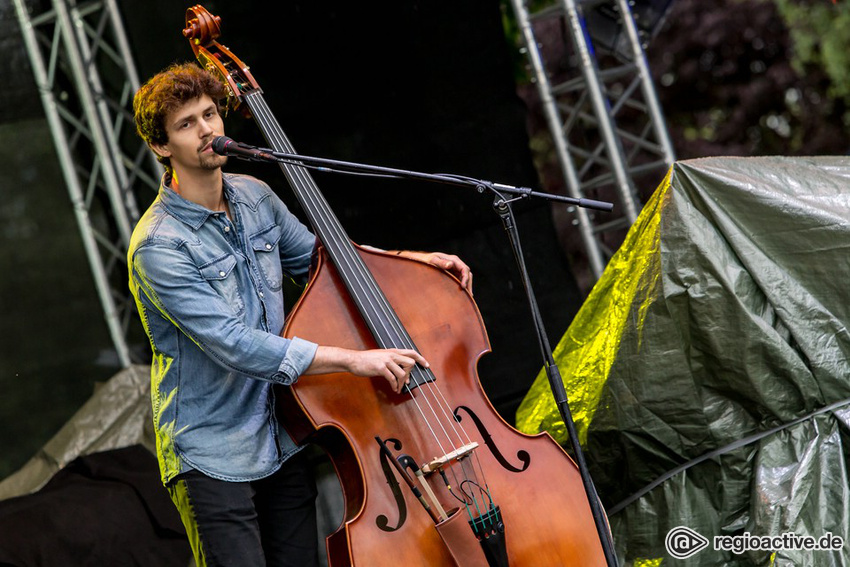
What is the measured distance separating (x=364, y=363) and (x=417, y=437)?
229mm

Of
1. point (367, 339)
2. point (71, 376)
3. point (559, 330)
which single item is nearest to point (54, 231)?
point (71, 376)

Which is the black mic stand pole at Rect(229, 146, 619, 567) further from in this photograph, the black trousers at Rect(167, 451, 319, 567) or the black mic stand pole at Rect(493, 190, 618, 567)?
the black trousers at Rect(167, 451, 319, 567)

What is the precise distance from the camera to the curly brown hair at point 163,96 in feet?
6.86

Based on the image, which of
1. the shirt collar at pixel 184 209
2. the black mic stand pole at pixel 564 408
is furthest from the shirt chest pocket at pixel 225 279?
the black mic stand pole at pixel 564 408

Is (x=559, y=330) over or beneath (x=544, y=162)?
beneath

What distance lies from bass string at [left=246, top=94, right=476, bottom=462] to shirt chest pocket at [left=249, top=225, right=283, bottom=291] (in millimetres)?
154

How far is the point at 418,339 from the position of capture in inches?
87.8

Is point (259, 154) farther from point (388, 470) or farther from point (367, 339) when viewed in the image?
point (388, 470)

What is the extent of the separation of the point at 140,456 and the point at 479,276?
1.73 m

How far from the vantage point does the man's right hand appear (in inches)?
79.3

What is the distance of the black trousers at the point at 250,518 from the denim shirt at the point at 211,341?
0.04 m

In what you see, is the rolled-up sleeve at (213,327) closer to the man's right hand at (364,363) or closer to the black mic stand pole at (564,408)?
the man's right hand at (364,363)

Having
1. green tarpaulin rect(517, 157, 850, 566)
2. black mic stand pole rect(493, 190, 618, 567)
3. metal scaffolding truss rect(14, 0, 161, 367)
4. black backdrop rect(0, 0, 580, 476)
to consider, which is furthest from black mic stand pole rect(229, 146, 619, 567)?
metal scaffolding truss rect(14, 0, 161, 367)

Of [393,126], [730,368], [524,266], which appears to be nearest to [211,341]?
[524,266]
